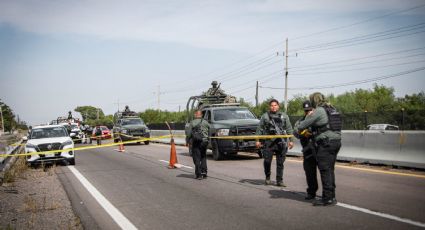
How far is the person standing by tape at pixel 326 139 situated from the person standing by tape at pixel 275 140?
2.10m

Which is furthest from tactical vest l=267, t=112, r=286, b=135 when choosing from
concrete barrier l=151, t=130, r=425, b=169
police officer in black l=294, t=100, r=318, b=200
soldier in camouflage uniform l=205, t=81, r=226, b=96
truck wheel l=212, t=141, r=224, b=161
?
soldier in camouflage uniform l=205, t=81, r=226, b=96

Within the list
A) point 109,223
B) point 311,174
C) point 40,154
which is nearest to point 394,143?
point 311,174

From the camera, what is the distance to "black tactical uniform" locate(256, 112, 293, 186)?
30.8ft

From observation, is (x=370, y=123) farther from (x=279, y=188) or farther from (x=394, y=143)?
(x=279, y=188)

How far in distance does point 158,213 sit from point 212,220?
3.55 ft

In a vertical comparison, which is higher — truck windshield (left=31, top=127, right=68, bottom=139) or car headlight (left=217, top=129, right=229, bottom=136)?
car headlight (left=217, top=129, right=229, bottom=136)

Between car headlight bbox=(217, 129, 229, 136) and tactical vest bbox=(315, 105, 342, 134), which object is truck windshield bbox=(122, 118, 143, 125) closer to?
car headlight bbox=(217, 129, 229, 136)

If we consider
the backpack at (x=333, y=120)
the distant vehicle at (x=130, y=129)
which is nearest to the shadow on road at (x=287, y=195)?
the backpack at (x=333, y=120)

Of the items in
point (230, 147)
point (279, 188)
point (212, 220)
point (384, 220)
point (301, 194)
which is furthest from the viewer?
point (230, 147)

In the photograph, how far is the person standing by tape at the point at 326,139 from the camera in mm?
7035

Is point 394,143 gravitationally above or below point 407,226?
above

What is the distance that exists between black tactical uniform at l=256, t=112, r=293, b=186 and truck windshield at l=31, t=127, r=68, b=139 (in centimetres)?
1002

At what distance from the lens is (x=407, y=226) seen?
220 inches

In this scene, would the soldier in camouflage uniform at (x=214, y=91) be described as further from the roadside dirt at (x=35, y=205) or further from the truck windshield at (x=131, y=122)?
the roadside dirt at (x=35, y=205)
